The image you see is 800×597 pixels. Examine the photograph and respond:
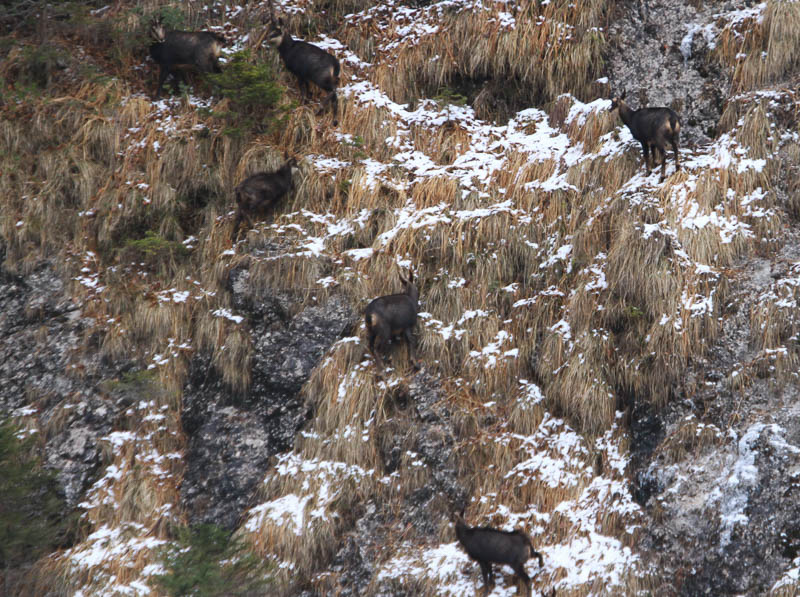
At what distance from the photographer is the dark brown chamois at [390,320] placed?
6762 millimetres

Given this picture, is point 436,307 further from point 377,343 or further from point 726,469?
point 726,469

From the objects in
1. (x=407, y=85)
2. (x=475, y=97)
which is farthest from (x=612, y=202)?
(x=407, y=85)

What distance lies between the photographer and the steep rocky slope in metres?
6.00

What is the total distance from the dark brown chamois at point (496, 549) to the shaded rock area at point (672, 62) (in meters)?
4.78

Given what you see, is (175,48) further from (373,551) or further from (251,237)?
(373,551)

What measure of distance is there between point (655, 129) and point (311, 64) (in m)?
4.29

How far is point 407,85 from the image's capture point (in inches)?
359

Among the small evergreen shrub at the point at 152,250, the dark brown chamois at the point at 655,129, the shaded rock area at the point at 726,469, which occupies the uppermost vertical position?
the dark brown chamois at the point at 655,129

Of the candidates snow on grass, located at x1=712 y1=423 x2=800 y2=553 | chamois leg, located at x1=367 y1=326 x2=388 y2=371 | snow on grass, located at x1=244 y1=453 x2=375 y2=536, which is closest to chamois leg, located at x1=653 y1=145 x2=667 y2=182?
snow on grass, located at x1=712 y1=423 x2=800 y2=553

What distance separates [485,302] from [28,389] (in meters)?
5.20

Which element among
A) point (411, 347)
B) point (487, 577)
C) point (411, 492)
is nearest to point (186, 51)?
point (411, 347)

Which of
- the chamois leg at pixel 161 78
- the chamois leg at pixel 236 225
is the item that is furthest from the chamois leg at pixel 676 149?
the chamois leg at pixel 161 78

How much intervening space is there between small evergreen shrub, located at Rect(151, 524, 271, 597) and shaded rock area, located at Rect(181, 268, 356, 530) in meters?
0.65

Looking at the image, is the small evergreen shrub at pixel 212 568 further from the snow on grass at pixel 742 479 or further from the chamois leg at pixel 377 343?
the snow on grass at pixel 742 479
